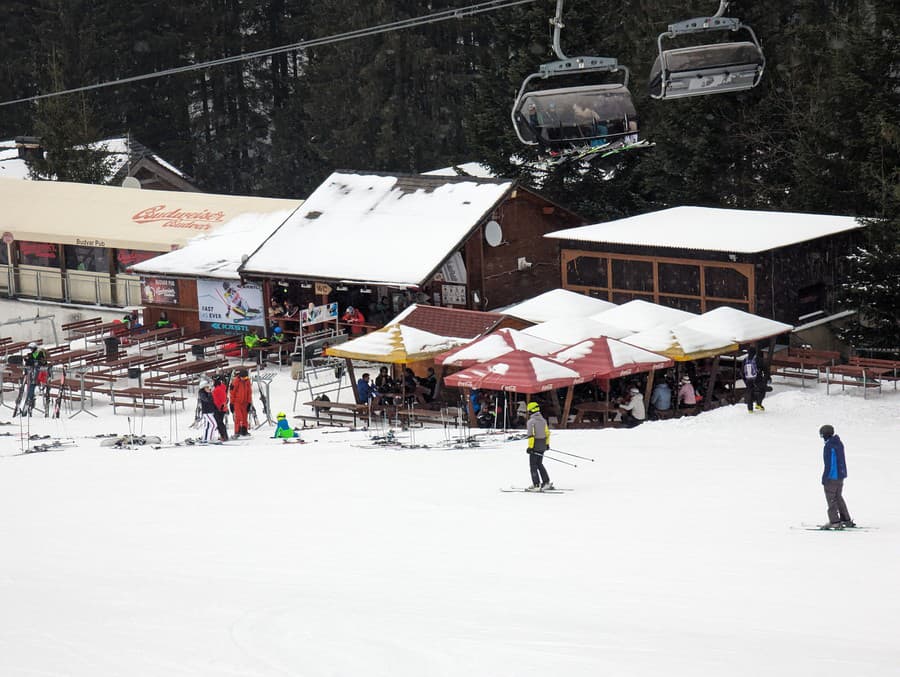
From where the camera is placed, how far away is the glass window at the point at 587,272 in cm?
3092

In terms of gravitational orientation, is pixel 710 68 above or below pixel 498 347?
above

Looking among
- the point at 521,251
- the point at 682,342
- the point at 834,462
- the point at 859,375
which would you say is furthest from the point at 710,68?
the point at 521,251

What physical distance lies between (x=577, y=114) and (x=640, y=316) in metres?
9.39

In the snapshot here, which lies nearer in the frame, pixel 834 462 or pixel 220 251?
pixel 834 462

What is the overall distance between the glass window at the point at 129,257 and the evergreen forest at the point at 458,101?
968cm

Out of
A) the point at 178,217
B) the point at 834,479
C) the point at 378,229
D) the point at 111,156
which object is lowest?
the point at 834,479

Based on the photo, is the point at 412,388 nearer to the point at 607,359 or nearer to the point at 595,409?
the point at 595,409

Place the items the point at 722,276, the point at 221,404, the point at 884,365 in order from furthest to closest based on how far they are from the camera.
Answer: the point at 722,276 < the point at 884,365 < the point at 221,404

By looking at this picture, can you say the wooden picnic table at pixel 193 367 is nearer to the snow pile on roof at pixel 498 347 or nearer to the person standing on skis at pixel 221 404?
the person standing on skis at pixel 221 404

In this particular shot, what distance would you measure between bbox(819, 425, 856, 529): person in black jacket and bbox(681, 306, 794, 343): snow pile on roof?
390 inches

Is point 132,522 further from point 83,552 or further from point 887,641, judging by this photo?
point 887,641

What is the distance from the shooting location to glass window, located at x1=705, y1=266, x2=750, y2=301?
93.2 ft

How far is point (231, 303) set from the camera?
A: 33438 mm

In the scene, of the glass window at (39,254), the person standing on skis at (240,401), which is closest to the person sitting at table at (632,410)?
the person standing on skis at (240,401)
